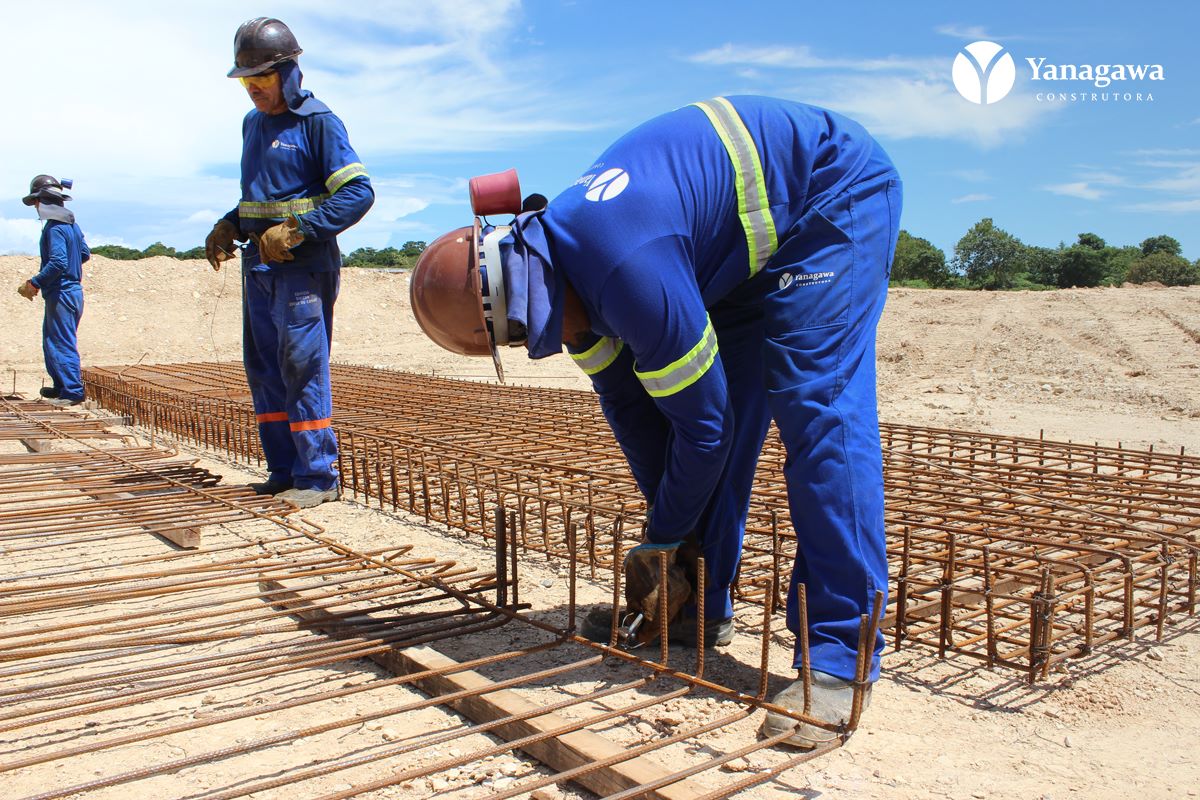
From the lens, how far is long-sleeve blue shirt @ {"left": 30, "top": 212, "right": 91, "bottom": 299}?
8500 millimetres

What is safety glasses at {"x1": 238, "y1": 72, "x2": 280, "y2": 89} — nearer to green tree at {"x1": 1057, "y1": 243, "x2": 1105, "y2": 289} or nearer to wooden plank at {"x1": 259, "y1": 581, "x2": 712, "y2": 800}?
→ wooden plank at {"x1": 259, "y1": 581, "x2": 712, "y2": 800}

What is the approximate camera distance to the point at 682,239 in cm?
199

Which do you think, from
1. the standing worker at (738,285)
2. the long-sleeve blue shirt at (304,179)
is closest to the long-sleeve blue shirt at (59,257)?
the long-sleeve blue shirt at (304,179)

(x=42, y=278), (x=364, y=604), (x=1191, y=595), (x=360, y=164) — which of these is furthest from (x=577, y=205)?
(x=42, y=278)

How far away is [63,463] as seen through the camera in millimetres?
5148

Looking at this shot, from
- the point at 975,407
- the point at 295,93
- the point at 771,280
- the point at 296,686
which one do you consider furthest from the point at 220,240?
the point at 975,407

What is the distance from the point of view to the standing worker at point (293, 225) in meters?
4.17

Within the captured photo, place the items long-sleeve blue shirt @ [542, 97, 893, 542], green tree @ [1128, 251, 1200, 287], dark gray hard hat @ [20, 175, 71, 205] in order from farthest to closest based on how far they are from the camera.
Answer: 1. green tree @ [1128, 251, 1200, 287]
2. dark gray hard hat @ [20, 175, 71, 205]
3. long-sleeve blue shirt @ [542, 97, 893, 542]

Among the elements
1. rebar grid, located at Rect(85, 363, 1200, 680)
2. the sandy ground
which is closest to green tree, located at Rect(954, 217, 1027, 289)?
the sandy ground

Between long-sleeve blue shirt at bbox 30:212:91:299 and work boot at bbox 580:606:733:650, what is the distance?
7.72 meters

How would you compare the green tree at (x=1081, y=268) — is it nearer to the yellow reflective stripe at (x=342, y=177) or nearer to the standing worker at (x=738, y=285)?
the yellow reflective stripe at (x=342, y=177)

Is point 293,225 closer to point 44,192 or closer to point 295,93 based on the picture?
point 295,93

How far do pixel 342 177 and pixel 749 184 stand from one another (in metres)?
2.68

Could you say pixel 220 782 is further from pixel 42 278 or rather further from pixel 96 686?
pixel 42 278
